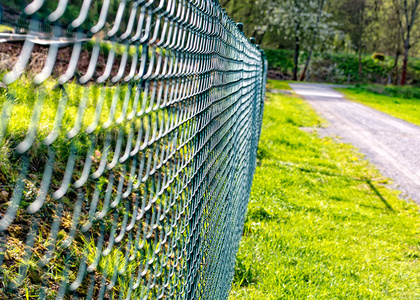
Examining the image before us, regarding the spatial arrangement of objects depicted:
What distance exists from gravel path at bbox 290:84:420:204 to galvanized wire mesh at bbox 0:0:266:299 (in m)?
4.85

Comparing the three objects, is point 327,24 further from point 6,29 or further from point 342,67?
point 6,29

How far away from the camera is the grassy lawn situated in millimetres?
3551

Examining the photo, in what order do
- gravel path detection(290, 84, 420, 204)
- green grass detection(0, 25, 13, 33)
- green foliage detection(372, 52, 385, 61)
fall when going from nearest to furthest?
green grass detection(0, 25, 13, 33)
gravel path detection(290, 84, 420, 204)
green foliage detection(372, 52, 385, 61)

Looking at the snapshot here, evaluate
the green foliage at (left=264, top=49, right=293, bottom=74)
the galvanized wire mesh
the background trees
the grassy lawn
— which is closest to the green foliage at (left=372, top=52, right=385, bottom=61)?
the background trees

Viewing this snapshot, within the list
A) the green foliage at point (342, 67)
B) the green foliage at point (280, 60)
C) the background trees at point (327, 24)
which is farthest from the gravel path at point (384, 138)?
the green foliage at point (280, 60)

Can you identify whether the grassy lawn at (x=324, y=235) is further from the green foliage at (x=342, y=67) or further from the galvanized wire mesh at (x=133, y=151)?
the green foliage at (x=342, y=67)

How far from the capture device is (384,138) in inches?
432

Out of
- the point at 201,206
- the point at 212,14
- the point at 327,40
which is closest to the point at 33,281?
the point at 201,206

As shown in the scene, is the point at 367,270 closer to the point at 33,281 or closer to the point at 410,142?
the point at 33,281

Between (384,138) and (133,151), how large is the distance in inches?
426

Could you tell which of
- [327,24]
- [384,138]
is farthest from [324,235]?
[327,24]

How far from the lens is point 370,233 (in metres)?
4.97

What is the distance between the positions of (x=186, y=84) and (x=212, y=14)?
1.83ft

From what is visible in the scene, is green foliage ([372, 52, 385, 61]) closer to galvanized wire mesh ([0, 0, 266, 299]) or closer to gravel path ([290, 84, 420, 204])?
gravel path ([290, 84, 420, 204])
